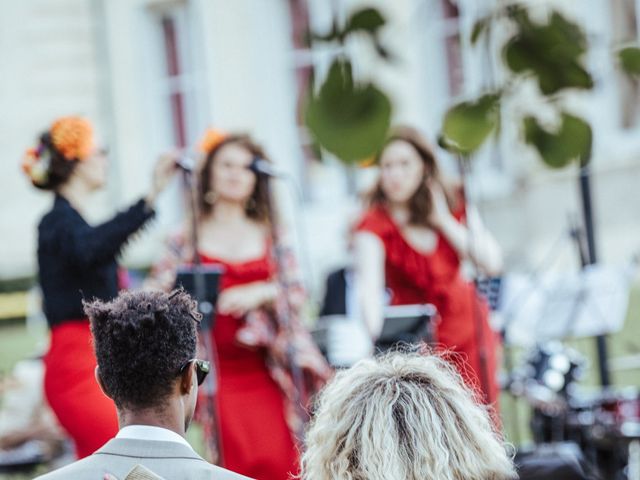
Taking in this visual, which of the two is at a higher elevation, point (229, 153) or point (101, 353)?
point (229, 153)

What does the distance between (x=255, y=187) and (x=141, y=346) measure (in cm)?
333

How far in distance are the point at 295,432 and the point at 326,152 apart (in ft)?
11.5

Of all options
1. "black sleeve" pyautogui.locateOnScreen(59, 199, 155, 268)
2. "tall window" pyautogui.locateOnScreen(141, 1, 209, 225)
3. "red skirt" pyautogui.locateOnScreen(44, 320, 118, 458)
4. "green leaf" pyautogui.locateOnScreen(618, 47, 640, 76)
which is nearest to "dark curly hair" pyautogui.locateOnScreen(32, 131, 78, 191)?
"black sleeve" pyautogui.locateOnScreen(59, 199, 155, 268)

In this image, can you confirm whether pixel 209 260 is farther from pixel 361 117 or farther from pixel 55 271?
pixel 361 117

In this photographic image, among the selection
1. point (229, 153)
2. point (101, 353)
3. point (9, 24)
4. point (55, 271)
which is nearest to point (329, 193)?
point (9, 24)

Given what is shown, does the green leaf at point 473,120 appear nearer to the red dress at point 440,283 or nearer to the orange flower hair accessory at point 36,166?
the orange flower hair accessory at point 36,166

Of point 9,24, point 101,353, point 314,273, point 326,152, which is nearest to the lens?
point 326,152

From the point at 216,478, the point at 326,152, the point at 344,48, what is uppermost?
the point at 344,48

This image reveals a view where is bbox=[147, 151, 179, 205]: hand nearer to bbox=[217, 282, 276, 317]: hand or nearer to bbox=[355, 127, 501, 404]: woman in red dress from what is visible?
bbox=[217, 282, 276, 317]: hand

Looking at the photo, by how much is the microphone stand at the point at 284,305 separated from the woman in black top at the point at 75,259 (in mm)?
929

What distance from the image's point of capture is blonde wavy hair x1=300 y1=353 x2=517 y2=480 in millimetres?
2219

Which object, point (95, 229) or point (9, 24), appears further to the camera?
point (9, 24)

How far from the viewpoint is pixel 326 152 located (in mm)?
1944

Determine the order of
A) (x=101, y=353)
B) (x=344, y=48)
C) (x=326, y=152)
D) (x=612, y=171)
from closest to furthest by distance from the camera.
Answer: (x=326, y=152) → (x=344, y=48) → (x=101, y=353) → (x=612, y=171)
